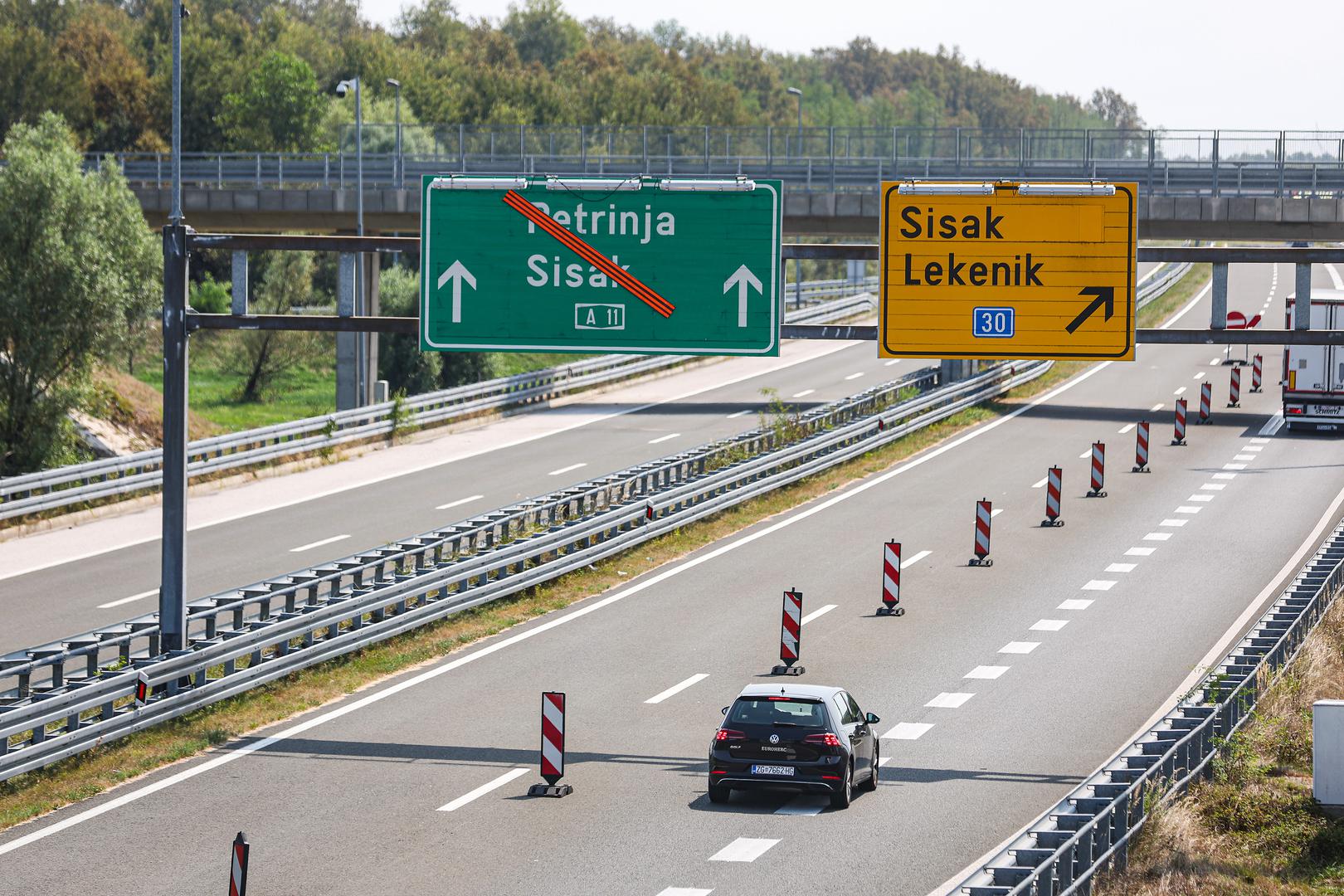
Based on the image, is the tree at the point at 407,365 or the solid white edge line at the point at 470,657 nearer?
the solid white edge line at the point at 470,657

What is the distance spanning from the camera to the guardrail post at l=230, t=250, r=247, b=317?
23875mm

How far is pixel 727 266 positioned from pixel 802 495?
61.1 ft

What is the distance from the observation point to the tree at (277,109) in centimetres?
10950

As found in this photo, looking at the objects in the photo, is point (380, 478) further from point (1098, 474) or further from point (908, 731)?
point (908, 731)

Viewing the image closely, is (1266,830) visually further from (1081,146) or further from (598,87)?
(598,87)

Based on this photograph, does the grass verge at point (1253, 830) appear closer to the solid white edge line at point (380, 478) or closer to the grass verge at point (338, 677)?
the grass verge at point (338, 677)

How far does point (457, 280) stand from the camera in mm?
23141

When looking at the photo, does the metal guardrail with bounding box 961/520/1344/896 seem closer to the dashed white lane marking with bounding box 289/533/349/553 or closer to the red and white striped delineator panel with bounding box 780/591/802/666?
the red and white striped delineator panel with bounding box 780/591/802/666

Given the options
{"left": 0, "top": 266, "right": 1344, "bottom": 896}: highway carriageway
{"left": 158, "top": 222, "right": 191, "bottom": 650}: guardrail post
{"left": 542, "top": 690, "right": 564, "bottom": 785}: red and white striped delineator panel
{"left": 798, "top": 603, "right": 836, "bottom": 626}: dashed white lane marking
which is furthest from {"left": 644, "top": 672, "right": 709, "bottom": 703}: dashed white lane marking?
{"left": 158, "top": 222, "right": 191, "bottom": 650}: guardrail post

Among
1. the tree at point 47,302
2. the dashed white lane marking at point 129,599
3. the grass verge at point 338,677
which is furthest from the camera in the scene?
the tree at point 47,302

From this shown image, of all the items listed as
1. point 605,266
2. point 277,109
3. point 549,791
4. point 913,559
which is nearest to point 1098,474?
point 913,559

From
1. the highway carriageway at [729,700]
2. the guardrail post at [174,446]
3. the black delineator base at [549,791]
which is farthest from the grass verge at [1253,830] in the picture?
the guardrail post at [174,446]

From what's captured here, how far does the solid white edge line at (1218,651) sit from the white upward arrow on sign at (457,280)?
31.8 ft

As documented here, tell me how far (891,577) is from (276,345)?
47414 mm
